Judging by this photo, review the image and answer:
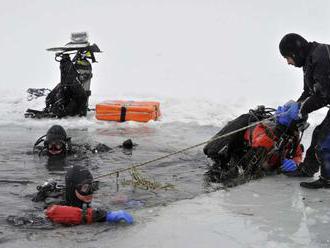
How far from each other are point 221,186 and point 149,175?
1180 mm

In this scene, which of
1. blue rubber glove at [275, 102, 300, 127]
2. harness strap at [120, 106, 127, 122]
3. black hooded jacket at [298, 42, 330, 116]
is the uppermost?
black hooded jacket at [298, 42, 330, 116]

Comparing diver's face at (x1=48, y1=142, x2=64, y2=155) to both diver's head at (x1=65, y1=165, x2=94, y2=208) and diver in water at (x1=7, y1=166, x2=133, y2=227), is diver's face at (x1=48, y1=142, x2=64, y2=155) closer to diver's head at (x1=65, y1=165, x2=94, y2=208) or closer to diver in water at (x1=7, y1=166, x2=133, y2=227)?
diver in water at (x1=7, y1=166, x2=133, y2=227)

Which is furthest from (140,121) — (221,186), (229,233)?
(229,233)

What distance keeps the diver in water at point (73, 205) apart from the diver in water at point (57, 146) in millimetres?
1917

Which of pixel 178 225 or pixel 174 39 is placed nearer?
pixel 178 225

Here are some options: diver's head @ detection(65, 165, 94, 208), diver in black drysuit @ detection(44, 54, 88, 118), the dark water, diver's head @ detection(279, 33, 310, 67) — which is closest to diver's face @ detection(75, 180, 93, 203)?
diver's head @ detection(65, 165, 94, 208)

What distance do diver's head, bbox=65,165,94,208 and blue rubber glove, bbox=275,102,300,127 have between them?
7.48ft

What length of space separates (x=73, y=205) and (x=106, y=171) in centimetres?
218

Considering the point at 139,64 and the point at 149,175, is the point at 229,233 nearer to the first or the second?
the point at 149,175

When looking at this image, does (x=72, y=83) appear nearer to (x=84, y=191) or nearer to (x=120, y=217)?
(x=84, y=191)

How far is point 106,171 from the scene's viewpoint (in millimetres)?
7227

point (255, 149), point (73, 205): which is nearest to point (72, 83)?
point (255, 149)

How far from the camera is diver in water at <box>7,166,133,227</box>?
4.61m

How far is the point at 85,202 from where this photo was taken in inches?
198
